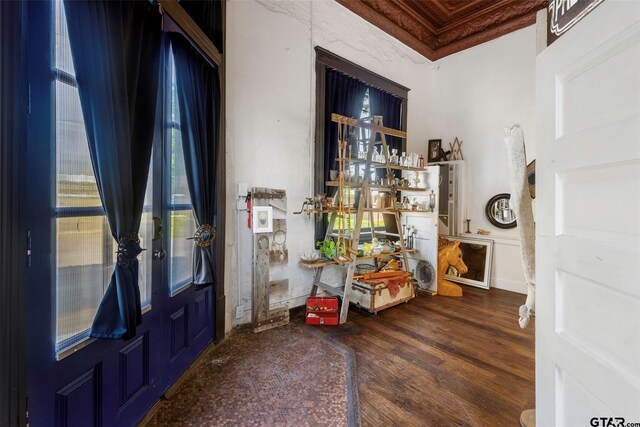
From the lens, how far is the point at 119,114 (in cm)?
123

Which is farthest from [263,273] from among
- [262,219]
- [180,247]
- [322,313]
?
[180,247]

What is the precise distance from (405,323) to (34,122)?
3235 millimetres

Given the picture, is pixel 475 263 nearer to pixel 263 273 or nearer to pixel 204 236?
pixel 263 273

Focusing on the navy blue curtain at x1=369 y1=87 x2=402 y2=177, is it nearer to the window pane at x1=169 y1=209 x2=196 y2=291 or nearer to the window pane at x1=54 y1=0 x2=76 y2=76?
the window pane at x1=169 y1=209 x2=196 y2=291

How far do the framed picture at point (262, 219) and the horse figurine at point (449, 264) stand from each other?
106 inches

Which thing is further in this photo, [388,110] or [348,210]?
[388,110]

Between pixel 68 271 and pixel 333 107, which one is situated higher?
pixel 333 107

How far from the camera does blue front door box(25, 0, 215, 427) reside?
1.03 meters

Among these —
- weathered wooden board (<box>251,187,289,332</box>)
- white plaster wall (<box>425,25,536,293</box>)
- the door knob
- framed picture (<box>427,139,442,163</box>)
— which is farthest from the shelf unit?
white plaster wall (<box>425,25,536,293</box>)

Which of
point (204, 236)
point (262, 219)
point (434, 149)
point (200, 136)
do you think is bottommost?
point (204, 236)

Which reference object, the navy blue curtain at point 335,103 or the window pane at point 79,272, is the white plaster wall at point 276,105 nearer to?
the navy blue curtain at point 335,103

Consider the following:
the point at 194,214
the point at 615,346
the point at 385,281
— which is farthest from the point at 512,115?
the point at 194,214

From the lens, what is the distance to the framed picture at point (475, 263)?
13.3 feet

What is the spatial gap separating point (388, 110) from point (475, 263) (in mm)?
2823
